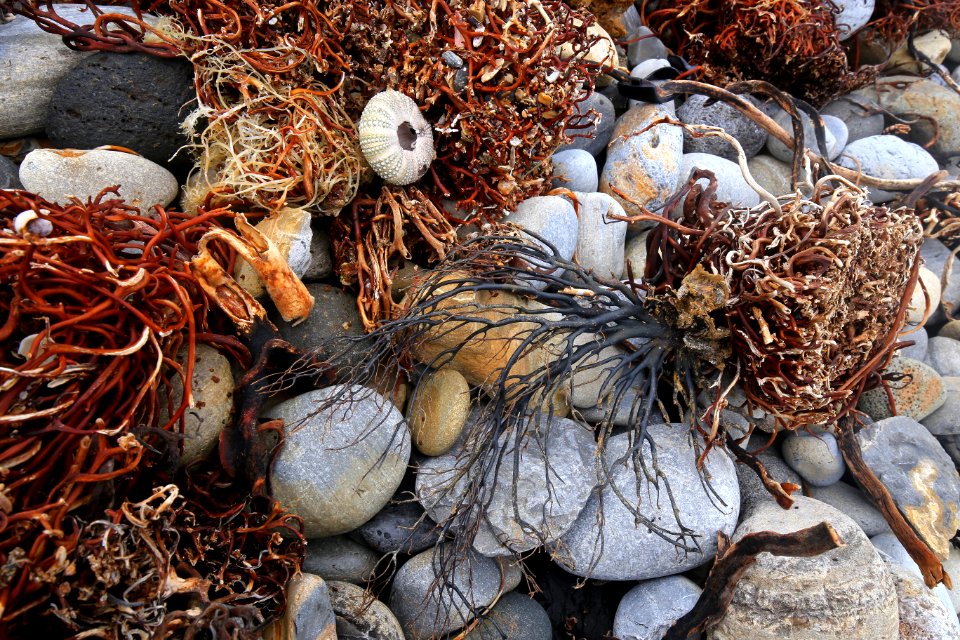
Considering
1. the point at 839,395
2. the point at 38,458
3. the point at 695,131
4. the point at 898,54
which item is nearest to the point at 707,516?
the point at 839,395

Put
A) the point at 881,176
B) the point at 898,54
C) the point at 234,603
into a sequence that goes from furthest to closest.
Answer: the point at 898,54
the point at 881,176
the point at 234,603

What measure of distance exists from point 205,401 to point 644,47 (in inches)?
76.1

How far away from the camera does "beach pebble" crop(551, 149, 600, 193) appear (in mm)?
1932

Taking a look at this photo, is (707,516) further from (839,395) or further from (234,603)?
(234,603)

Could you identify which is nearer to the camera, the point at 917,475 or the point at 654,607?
the point at 654,607

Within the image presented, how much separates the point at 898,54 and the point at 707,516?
228 centimetres

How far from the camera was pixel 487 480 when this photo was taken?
4.88ft

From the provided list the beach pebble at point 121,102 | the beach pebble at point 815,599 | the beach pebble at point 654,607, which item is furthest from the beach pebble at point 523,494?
the beach pebble at point 121,102

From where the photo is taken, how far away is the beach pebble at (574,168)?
1932 mm

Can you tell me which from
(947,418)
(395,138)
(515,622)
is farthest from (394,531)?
(947,418)

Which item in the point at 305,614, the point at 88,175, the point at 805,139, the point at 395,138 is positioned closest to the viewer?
the point at 305,614

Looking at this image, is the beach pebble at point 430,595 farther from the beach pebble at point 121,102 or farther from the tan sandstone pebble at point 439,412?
the beach pebble at point 121,102

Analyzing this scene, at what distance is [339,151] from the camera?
1530 mm

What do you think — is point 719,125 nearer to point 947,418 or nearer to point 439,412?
point 947,418
